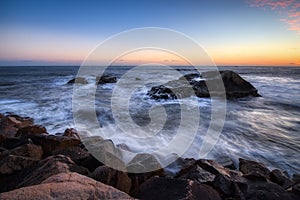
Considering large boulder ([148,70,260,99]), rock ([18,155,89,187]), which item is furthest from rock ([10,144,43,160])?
large boulder ([148,70,260,99])

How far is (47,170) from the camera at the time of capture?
9.25 feet

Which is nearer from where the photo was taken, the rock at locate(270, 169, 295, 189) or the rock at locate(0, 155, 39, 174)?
the rock at locate(0, 155, 39, 174)

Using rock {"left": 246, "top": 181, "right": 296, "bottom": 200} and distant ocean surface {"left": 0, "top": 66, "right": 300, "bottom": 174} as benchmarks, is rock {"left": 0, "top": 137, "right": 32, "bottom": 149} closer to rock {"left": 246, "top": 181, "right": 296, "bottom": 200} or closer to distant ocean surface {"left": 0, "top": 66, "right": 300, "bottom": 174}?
distant ocean surface {"left": 0, "top": 66, "right": 300, "bottom": 174}

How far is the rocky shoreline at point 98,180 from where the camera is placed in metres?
2.12

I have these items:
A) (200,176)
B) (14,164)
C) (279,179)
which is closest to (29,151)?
(14,164)

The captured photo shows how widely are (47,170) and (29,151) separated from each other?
3.81 ft

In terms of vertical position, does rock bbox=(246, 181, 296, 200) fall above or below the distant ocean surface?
above

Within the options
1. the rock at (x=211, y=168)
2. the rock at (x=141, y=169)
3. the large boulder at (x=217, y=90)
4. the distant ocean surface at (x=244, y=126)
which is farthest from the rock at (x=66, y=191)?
the large boulder at (x=217, y=90)

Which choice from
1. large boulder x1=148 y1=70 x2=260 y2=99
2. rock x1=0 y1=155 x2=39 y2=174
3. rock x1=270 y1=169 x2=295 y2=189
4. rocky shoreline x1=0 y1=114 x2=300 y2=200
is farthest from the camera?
large boulder x1=148 y1=70 x2=260 y2=99

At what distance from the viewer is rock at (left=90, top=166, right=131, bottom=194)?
9.29 feet

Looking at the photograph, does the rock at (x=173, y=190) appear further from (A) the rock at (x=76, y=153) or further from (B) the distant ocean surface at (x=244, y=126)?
(B) the distant ocean surface at (x=244, y=126)

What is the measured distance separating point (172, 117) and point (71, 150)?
249 inches

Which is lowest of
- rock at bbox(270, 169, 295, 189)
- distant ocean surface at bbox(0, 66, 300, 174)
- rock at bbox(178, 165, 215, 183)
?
distant ocean surface at bbox(0, 66, 300, 174)

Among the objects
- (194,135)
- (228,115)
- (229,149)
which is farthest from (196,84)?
(229,149)
